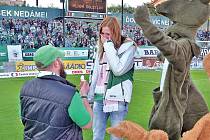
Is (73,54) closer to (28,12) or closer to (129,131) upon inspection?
(28,12)

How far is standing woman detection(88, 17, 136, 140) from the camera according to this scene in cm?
357

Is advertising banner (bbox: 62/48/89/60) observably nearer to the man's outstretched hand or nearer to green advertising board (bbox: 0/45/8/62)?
green advertising board (bbox: 0/45/8/62)

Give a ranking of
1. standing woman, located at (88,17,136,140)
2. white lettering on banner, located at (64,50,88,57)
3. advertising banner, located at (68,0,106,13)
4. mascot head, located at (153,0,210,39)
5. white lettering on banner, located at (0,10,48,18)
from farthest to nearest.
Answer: white lettering on banner, located at (0,10,48,18), advertising banner, located at (68,0,106,13), white lettering on banner, located at (64,50,88,57), standing woman, located at (88,17,136,140), mascot head, located at (153,0,210,39)

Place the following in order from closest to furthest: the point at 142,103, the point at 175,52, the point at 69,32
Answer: the point at 175,52, the point at 142,103, the point at 69,32

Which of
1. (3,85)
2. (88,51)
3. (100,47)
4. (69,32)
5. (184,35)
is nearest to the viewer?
(184,35)

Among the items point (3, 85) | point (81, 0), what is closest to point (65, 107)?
point (3, 85)

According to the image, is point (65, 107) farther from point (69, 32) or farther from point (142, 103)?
point (69, 32)

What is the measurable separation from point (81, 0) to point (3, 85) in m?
8.54

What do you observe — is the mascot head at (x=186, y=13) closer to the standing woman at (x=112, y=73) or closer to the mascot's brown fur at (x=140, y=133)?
the mascot's brown fur at (x=140, y=133)

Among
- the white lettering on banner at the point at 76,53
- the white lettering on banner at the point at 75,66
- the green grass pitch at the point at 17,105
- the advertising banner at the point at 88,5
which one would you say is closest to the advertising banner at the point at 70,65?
the white lettering on banner at the point at 75,66

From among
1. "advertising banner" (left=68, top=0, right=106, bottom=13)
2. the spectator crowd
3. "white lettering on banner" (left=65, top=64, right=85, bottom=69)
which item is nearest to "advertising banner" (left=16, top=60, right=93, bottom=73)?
"white lettering on banner" (left=65, top=64, right=85, bottom=69)

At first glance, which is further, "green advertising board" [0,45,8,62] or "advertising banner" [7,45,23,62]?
"advertising banner" [7,45,23,62]

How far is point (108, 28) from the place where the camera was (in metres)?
3.64

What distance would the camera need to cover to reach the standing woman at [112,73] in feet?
11.7
